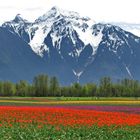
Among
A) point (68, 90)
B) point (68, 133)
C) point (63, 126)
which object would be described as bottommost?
point (68, 133)

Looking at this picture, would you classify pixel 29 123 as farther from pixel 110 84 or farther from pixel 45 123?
pixel 110 84

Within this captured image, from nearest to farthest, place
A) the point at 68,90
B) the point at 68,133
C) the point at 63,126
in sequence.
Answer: the point at 68,133 → the point at 63,126 → the point at 68,90

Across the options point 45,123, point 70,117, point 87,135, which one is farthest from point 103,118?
point 87,135

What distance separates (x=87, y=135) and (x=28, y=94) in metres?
146

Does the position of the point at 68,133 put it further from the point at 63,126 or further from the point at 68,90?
the point at 68,90

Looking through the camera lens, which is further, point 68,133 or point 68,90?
point 68,90

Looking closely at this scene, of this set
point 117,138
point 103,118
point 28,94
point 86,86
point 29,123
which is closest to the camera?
point 117,138

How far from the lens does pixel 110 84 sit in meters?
200

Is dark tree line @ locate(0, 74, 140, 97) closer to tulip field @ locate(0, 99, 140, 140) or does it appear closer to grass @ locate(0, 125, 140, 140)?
tulip field @ locate(0, 99, 140, 140)

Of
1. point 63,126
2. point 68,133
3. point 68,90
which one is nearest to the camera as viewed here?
point 68,133

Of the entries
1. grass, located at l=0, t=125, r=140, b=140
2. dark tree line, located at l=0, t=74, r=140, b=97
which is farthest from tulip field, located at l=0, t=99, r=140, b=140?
dark tree line, located at l=0, t=74, r=140, b=97

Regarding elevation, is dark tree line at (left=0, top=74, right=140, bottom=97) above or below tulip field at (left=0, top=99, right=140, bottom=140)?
above

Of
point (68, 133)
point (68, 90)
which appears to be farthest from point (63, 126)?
point (68, 90)

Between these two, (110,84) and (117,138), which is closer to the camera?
(117,138)
